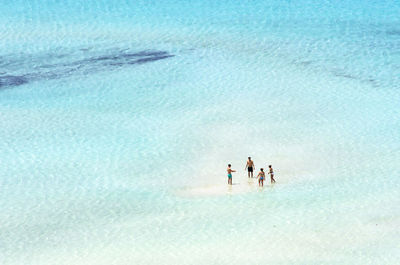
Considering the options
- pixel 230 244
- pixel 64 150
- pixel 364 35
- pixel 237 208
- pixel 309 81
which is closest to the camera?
pixel 230 244

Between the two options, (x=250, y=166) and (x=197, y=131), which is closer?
(x=250, y=166)

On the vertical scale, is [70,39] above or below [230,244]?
above

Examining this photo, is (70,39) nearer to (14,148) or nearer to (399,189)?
(14,148)

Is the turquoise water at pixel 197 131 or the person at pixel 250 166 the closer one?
the turquoise water at pixel 197 131

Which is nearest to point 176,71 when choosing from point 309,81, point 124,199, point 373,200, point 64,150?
point 309,81

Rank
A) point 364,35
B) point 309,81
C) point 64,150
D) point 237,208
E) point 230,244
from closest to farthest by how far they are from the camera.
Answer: point 230,244
point 237,208
point 64,150
point 309,81
point 364,35

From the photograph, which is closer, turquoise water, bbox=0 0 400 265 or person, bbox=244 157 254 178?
turquoise water, bbox=0 0 400 265

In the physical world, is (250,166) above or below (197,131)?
below

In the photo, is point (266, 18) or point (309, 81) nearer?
point (309, 81)
